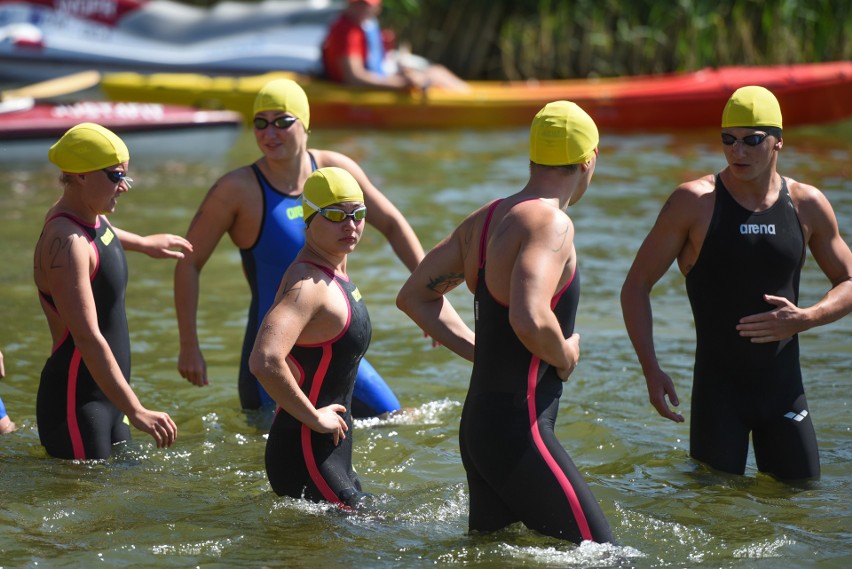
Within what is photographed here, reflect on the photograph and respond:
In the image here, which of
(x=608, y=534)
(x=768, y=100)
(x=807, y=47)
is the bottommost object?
(x=608, y=534)

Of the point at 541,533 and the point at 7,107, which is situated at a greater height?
the point at 7,107

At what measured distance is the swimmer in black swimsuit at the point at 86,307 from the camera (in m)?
5.03

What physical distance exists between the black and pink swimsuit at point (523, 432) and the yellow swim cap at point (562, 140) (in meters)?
0.25

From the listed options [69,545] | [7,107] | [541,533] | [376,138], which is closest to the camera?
[541,533]

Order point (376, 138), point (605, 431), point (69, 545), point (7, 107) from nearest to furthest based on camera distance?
point (69, 545) → point (605, 431) → point (7, 107) → point (376, 138)

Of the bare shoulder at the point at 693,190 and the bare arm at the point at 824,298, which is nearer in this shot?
the bare arm at the point at 824,298

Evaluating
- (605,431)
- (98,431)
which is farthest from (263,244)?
(605,431)

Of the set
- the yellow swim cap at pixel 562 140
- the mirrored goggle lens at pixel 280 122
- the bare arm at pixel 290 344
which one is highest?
the mirrored goggle lens at pixel 280 122

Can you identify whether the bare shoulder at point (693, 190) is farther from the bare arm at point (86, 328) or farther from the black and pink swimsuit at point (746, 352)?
the bare arm at point (86, 328)

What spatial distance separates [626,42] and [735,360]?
549 inches

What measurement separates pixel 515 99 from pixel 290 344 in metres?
12.6

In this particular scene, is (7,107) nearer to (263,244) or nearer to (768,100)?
(263,244)

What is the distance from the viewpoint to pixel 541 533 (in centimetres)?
416

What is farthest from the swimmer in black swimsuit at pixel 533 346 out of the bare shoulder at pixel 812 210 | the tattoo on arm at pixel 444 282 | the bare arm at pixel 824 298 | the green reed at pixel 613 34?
the green reed at pixel 613 34
